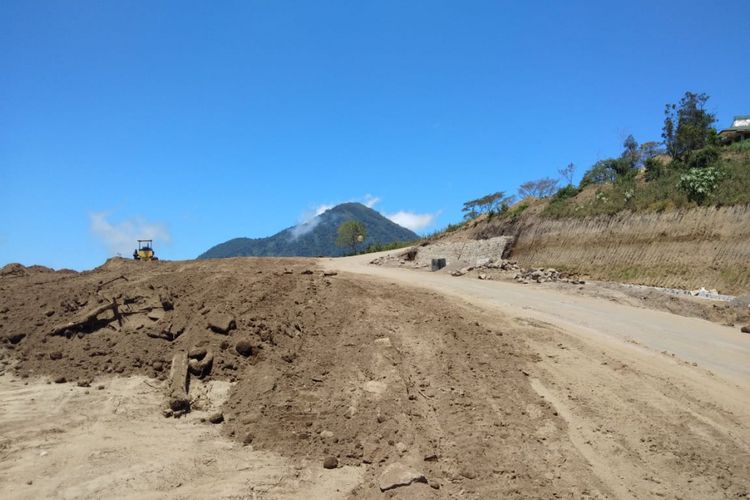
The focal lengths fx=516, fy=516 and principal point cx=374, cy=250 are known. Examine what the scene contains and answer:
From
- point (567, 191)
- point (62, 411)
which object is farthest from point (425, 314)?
point (567, 191)

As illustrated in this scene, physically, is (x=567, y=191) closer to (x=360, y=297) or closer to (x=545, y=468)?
(x=360, y=297)

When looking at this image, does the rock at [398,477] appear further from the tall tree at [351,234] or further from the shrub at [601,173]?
the tall tree at [351,234]

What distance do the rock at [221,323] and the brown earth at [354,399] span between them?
2 centimetres

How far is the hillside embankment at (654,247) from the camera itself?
18344mm

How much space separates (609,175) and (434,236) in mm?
13316

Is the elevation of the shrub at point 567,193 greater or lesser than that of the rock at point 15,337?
greater

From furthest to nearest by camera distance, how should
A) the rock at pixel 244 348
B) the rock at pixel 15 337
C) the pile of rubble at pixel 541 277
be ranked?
the pile of rubble at pixel 541 277 → the rock at pixel 15 337 → the rock at pixel 244 348

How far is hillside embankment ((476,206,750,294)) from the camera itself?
60.2 ft

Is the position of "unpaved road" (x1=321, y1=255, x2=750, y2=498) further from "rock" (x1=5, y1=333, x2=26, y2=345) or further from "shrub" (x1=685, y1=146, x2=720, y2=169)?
"shrub" (x1=685, y1=146, x2=720, y2=169)

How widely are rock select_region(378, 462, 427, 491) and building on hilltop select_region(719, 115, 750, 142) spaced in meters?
43.9

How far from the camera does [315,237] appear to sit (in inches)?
5527

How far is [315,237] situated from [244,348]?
439 feet

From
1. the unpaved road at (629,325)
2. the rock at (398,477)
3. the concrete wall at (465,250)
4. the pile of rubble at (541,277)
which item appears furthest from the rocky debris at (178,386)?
the concrete wall at (465,250)

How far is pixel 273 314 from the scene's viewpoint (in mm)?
8750
